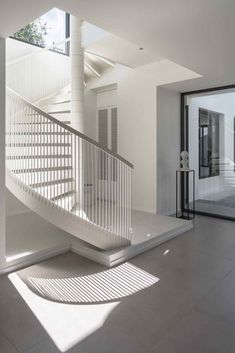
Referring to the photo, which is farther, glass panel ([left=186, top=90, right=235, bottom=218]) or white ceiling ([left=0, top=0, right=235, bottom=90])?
glass panel ([left=186, top=90, right=235, bottom=218])

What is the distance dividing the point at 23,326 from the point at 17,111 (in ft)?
8.28

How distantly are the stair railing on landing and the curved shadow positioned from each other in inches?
24.8

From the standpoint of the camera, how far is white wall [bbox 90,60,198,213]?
5.42m

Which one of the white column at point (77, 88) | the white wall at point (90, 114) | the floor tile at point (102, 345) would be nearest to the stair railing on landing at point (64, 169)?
the white column at point (77, 88)

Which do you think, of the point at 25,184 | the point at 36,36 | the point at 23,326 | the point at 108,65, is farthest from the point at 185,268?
the point at 36,36

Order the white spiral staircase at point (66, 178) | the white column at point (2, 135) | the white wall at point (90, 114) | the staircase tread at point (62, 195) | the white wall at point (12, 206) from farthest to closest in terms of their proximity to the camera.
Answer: the white wall at point (90, 114), the white wall at point (12, 206), the staircase tread at point (62, 195), the white spiral staircase at point (66, 178), the white column at point (2, 135)

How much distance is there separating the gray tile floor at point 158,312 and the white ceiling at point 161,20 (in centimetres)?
260

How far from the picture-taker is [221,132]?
5.37 metres

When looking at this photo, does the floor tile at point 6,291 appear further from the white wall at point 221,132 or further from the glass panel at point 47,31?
Answer: the glass panel at point 47,31

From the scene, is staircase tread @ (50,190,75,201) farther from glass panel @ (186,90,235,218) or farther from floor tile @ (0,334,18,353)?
glass panel @ (186,90,235,218)

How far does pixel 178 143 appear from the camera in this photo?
19.5 ft

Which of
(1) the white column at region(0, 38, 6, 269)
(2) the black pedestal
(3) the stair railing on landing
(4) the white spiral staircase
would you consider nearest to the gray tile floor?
(1) the white column at region(0, 38, 6, 269)

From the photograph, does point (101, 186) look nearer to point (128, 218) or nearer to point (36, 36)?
point (128, 218)

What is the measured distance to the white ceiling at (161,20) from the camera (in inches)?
92.8
